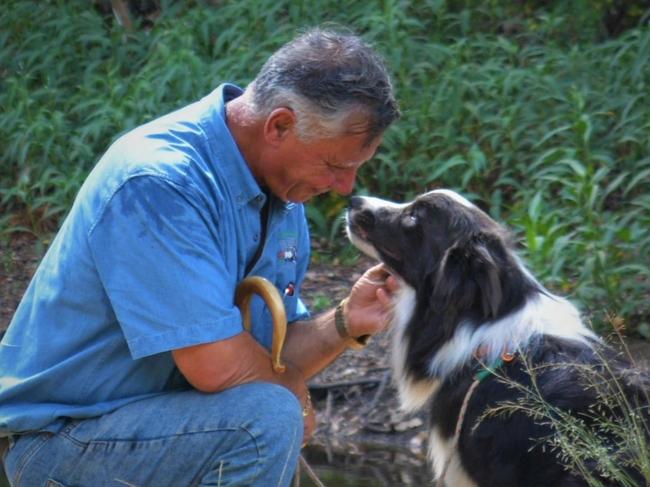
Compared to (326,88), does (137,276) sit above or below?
below

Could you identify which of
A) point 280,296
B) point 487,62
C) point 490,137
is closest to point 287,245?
point 280,296

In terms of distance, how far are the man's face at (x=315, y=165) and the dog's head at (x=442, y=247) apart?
0.53m

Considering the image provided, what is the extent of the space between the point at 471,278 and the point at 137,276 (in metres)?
1.22

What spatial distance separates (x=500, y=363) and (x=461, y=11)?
18.8ft

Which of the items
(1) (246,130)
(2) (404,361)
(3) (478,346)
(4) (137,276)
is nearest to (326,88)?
(1) (246,130)

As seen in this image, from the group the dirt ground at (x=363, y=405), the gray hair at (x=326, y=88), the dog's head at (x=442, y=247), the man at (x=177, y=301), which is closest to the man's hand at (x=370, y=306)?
the dog's head at (x=442, y=247)

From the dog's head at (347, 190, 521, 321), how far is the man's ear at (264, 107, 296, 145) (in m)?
0.82

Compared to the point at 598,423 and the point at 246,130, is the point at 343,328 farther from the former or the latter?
the point at 598,423

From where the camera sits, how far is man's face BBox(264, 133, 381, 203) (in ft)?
11.9

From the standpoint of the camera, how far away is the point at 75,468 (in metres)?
3.50

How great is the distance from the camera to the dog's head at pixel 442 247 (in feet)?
13.3

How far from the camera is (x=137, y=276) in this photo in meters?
3.38

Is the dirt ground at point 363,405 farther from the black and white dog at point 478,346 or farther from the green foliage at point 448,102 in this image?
the black and white dog at point 478,346

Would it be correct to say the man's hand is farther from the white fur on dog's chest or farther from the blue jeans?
the blue jeans
